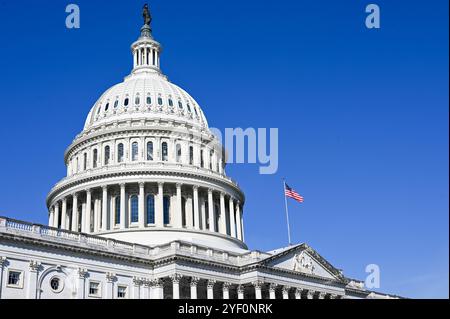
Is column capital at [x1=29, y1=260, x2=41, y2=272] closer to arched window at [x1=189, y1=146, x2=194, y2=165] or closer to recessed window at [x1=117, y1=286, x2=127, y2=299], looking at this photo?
recessed window at [x1=117, y1=286, x2=127, y2=299]

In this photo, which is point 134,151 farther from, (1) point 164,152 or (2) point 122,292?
(2) point 122,292

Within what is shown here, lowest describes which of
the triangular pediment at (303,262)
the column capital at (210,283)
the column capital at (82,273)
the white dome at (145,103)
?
the column capital at (210,283)

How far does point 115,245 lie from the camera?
213 ft

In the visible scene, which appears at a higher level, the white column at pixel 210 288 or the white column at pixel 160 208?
the white column at pixel 160 208

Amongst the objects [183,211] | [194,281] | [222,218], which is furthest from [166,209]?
[194,281]

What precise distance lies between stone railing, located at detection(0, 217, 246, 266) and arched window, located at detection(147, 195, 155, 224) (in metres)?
15.8

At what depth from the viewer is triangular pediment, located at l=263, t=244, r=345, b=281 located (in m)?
72.8

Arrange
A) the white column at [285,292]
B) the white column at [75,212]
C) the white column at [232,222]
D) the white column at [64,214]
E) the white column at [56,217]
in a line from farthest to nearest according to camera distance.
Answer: the white column at [232,222], the white column at [56,217], the white column at [64,214], the white column at [75,212], the white column at [285,292]

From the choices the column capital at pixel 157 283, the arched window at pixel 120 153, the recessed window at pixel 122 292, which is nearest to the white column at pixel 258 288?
the column capital at pixel 157 283

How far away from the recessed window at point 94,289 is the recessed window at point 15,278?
7.50 m

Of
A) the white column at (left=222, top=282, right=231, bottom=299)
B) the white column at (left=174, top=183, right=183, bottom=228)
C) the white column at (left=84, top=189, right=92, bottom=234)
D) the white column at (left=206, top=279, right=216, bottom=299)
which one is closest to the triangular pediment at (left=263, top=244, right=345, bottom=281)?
the white column at (left=222, top=282, right=231, bottom=299)

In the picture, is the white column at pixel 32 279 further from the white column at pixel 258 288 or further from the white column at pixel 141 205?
the white column at pixel 141 205

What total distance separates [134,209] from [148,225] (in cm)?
338

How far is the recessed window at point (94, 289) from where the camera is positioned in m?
61.1
